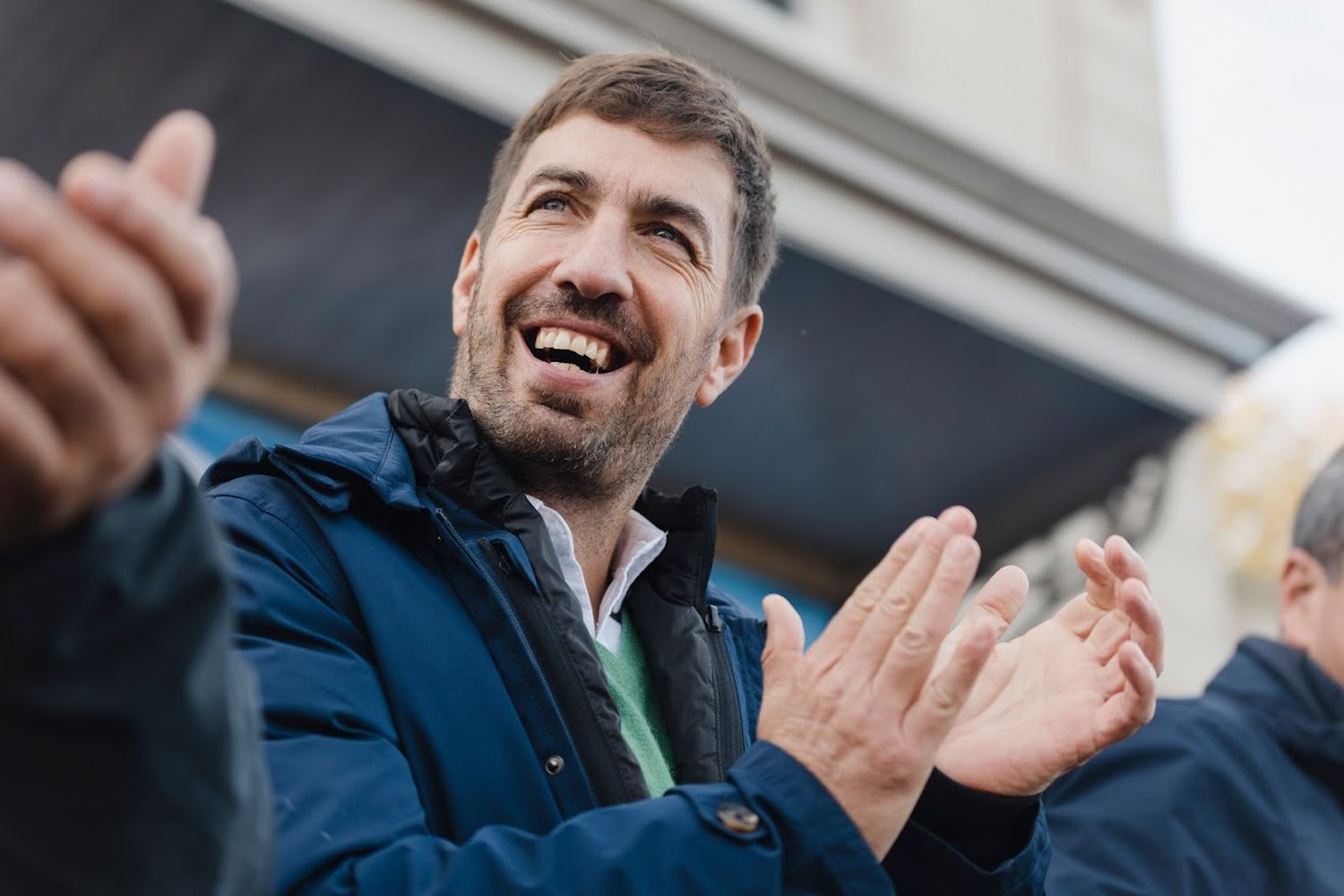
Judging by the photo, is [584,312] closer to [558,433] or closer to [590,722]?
[558,433]

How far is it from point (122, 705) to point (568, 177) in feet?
5.41

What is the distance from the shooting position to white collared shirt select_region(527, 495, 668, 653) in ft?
7.63

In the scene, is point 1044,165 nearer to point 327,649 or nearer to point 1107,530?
point 1107,530

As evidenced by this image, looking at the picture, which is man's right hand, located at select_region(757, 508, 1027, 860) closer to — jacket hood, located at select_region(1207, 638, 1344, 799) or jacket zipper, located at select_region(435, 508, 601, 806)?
jacket zipper, located at select_region(435, 508, 601, 806)

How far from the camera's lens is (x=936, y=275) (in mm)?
5492

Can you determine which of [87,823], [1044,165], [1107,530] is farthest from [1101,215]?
[87,823]

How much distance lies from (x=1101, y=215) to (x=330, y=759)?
4.56 m

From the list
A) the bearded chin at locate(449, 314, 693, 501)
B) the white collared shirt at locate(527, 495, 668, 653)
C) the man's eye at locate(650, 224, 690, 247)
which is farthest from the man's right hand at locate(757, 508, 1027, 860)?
the man's eye at locate(650, 224, 690, 247)

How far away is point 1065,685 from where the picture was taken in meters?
2.15

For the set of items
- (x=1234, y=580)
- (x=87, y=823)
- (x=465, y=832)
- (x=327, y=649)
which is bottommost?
(x=1234, y=580)

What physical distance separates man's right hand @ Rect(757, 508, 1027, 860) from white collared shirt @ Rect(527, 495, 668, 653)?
18.1 inches

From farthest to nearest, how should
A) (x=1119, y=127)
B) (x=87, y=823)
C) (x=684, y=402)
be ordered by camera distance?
1. (x=1119, y=127)
2. (x=684, y=402)
3. (x=87, y=823)

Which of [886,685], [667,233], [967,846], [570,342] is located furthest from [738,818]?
[667,233]

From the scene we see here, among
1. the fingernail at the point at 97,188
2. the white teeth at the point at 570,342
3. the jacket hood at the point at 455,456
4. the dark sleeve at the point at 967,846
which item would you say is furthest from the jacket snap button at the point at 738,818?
the white teeth at the point at 570,342
